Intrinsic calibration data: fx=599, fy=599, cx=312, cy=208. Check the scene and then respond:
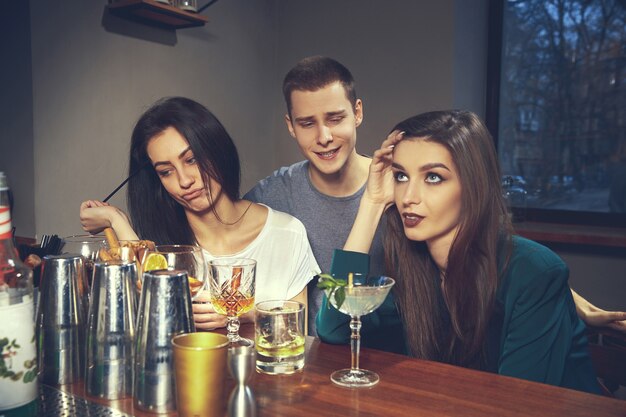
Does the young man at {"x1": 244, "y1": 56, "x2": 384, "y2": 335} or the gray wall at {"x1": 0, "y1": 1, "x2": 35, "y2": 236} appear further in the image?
the gray wall at {"x1": 0, "y1": 1, "x2": 35, "y2": 236}

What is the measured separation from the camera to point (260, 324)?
1.13 metres

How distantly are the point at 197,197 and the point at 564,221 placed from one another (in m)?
2.48

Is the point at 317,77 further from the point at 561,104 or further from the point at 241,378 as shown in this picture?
the point at 561,104

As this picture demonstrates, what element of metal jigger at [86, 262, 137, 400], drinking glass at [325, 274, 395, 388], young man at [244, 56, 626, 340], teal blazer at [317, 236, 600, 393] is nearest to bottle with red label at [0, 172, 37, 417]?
metal jigger at [86, 262, 137, 400]

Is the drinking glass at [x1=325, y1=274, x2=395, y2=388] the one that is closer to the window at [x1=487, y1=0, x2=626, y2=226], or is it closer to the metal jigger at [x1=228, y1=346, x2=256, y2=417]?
the metal jigger at [x1=228, y1=346, x2=256, y2=417]

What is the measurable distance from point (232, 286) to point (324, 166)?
1021mm

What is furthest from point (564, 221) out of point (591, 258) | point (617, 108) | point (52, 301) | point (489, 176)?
point (52, 301)

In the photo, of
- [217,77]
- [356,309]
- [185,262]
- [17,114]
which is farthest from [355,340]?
[217,77]

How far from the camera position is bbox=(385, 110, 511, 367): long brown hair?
1489mm

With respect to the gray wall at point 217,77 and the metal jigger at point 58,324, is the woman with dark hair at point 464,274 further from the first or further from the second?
the gray wall at point 217,77

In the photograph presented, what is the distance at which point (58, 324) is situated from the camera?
3.57 feet

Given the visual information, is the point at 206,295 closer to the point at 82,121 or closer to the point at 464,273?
the point at 464,273

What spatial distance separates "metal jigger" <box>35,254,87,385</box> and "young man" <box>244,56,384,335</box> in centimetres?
111

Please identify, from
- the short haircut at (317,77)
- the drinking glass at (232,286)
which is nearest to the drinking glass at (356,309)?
the drinking glass at (232,286)
